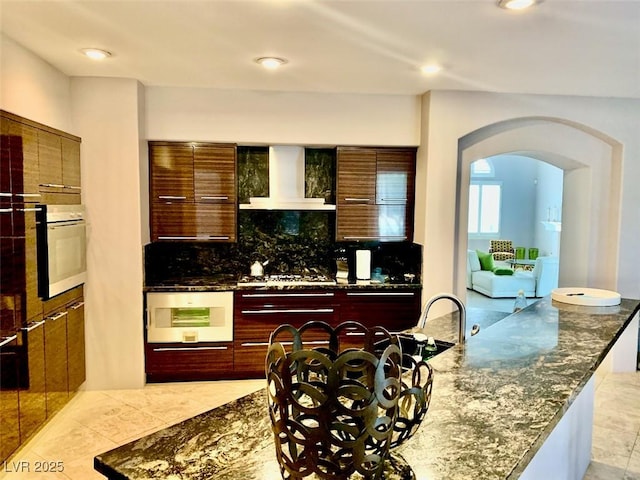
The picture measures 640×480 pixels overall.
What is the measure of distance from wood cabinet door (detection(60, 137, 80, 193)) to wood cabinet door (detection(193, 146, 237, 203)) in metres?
1.01

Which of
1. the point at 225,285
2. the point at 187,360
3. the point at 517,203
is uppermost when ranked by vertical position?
the point at 517,203

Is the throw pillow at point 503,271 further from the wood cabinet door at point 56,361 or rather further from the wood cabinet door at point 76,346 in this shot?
the wood cabinet door at point 56,361

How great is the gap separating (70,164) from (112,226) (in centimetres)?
63

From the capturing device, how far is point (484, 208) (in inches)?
487

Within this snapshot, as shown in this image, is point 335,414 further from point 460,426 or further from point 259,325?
point 259,325

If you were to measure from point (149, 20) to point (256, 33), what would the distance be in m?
0.63

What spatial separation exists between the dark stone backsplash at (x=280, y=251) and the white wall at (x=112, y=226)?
637 millimetres

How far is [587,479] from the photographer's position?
10.1 ft

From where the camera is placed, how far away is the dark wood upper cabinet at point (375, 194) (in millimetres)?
4793

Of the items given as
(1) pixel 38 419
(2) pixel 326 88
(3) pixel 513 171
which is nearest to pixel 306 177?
(2) pixel 326 88

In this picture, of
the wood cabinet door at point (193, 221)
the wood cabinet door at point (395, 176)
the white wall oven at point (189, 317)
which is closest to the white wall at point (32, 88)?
the wood cabinet door at point (193, 221)

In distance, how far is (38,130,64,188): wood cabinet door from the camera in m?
3.41

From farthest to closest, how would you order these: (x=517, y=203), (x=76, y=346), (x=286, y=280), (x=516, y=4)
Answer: (x=517, y=203)
(x=286, y=280)
(x=76, y=346)
(x=516, y=4)

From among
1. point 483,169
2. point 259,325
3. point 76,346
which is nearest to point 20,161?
point 76,346
